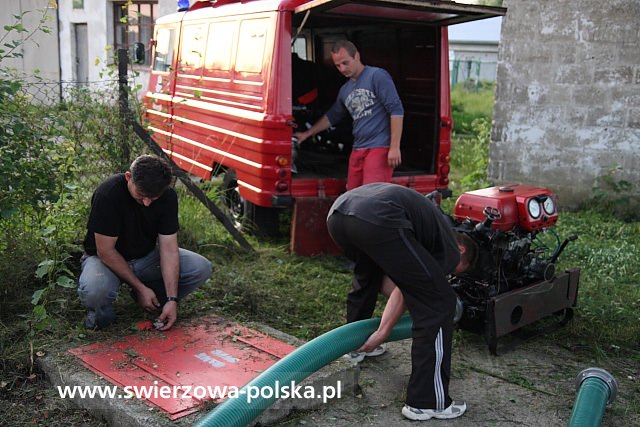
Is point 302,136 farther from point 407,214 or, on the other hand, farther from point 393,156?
point 407,214

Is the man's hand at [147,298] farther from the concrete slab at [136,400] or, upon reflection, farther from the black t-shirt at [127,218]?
the concrete slab at [136,400]

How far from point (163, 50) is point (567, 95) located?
526cm

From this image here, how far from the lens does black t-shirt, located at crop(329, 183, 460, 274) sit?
3.38 m

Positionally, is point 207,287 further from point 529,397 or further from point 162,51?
point 162,51

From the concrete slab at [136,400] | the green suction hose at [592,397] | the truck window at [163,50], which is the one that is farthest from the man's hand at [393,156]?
the truck window at [163,50]

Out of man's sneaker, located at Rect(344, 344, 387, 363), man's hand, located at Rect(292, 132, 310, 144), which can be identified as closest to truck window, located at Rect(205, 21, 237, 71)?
man's hand, located at Rect(292, 132, 310, 144)

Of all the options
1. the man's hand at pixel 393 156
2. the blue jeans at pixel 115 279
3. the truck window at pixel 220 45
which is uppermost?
the truck window at pixel 220 45

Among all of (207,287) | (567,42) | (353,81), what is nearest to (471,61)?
(567,42)

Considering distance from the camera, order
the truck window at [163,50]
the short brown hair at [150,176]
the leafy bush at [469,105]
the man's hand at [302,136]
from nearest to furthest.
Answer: the short brown hair at [150,176]
the man's hand at [302,136]
the truck window at [163,50]
the leafy bush at [469,105]

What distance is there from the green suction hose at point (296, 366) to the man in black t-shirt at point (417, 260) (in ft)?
0.85

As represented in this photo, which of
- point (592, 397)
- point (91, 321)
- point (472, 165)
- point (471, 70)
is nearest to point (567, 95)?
point (472, 165)

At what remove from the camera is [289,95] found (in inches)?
235

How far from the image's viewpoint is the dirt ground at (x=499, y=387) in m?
3.58

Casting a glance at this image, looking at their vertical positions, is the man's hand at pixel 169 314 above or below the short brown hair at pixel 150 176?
below
